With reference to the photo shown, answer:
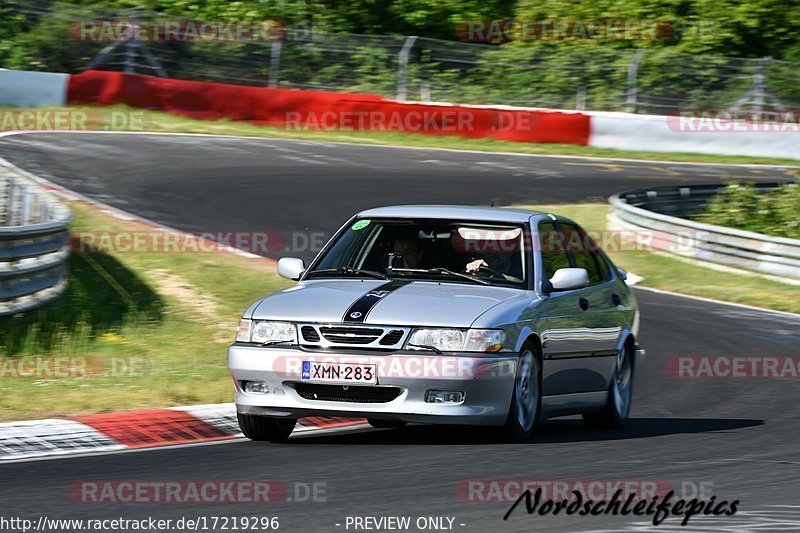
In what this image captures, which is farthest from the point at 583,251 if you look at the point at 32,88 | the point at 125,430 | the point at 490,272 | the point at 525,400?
the point at 32,88

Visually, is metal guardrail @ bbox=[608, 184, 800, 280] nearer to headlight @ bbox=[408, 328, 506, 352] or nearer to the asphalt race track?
the asphalt race track

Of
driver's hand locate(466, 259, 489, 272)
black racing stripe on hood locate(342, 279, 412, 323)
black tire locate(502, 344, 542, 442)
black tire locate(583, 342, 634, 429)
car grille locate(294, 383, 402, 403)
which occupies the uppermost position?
black racing stripe on hood locate(342, 279, 412, 323)

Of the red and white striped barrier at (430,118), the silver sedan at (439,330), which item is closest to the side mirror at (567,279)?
the silver sedan at (439,330)

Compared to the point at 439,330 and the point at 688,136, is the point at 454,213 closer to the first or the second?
the point at 439,330

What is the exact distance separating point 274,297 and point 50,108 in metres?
21.5

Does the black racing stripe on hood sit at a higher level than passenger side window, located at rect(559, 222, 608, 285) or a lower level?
higher

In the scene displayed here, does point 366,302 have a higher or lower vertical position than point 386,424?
higher

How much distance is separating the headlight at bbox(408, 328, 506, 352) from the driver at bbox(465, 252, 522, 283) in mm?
1023

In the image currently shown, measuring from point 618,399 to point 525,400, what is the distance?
163cm

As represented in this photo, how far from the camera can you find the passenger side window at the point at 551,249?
352 inches

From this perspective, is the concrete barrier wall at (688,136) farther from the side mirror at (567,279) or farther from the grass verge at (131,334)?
the side mirror at (567,279)

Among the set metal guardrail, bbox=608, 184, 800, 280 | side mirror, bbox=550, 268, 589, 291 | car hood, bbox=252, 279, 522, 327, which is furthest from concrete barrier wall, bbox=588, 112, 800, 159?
car hood, bbox=252, 279, 522, 327

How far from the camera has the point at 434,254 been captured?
8.84 meters

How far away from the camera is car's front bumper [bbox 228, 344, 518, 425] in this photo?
763 cm
